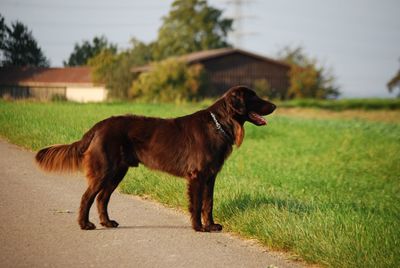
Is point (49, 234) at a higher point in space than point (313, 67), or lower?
lower

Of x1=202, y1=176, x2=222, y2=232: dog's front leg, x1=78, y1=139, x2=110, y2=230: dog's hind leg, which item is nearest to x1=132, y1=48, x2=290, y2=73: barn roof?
x1=202, y1=176, x2=222, y2=232: dog's front leg

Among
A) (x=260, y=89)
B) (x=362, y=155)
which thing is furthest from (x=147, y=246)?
(x=260, y=89)

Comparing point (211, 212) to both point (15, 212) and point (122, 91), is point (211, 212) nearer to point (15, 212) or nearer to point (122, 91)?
point (15, 212)

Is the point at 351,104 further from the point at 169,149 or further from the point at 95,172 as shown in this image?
the point at 95,172

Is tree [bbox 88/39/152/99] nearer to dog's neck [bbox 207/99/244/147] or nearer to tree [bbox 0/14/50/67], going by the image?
tree [bbox 0/14/50/67]

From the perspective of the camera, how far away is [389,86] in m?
71.6

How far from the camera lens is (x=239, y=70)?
52688 millimetres

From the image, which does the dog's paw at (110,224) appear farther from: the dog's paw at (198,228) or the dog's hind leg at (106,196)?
the dog's paw at (198,228)

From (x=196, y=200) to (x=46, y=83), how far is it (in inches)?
973

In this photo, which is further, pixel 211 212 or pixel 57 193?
pixel 57 193

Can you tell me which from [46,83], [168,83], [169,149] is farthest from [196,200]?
[168,83]

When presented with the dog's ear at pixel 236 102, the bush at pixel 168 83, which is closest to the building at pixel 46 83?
the bush at pixel 168 83

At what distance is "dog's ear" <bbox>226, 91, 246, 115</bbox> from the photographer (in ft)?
20.3

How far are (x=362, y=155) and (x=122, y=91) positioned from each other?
3211 cm
